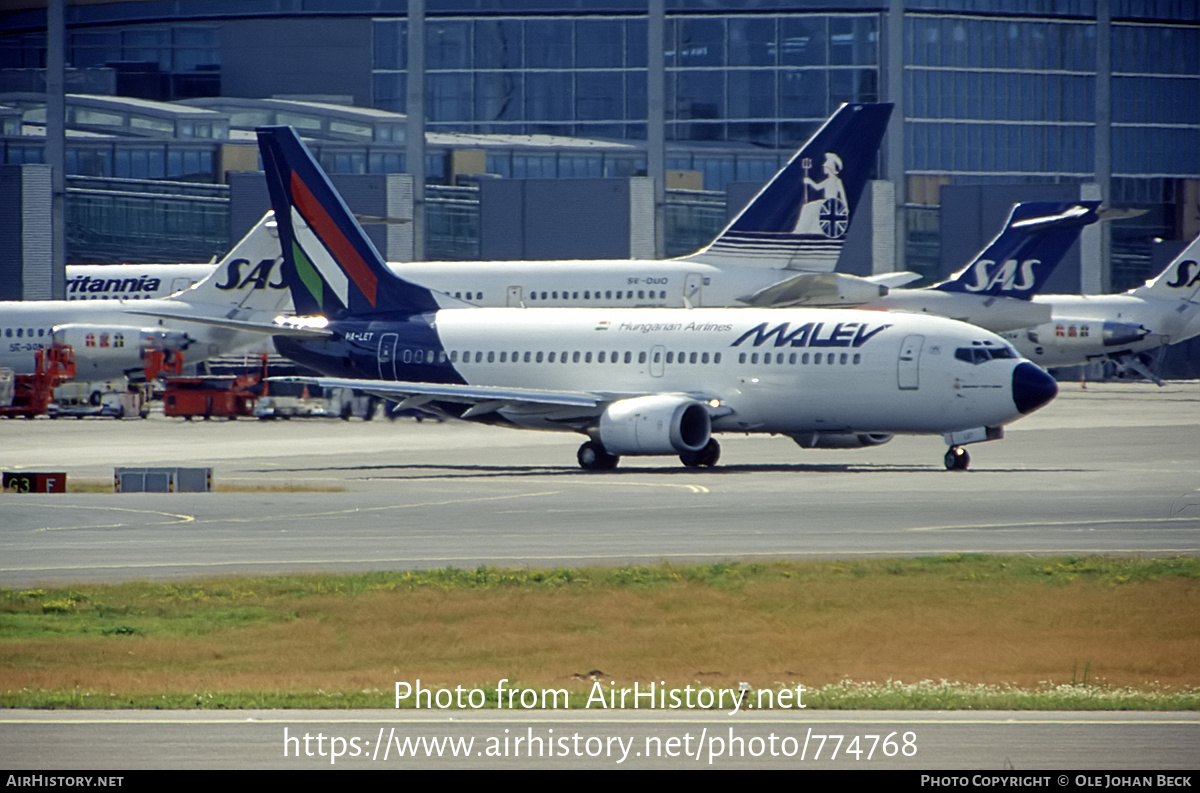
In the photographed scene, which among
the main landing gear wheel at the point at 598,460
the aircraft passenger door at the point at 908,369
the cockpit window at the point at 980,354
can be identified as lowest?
the main landing gear wheel at the point at 598,460

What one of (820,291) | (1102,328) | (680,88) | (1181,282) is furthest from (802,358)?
(680,88)

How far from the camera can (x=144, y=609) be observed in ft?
70.4

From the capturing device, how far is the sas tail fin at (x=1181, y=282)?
278ft

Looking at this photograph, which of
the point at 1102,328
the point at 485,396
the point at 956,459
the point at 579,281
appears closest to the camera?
the point at 956,459

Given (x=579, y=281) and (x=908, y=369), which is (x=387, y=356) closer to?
(x=908, y=369)

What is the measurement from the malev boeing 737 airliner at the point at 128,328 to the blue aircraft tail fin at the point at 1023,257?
29.3 meters

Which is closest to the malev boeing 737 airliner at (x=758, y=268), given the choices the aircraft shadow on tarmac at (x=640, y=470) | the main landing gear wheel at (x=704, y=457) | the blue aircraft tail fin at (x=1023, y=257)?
the blue aircraft tail fin at (x=1023, y=257)

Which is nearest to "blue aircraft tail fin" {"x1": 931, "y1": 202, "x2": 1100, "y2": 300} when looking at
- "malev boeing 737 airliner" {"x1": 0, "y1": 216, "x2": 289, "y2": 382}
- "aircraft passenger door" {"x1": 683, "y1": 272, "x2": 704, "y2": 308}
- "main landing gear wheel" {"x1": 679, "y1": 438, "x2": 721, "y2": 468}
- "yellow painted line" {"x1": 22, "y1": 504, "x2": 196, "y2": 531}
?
"aircraft passenger door" {"x1": 683, "y1": 272, "x2": 704, "y2": 308}

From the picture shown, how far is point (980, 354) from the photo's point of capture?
41031 millimetres

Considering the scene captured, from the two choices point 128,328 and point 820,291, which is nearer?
point 820,291

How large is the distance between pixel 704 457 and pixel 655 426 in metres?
2.16

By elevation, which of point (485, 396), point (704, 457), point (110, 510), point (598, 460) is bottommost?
point (110, 510)

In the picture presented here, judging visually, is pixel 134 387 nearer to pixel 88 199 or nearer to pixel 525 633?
pixel 88 199

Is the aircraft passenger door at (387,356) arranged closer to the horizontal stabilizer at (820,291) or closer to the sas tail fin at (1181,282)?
the horizontal stabilizer at (820,291)
